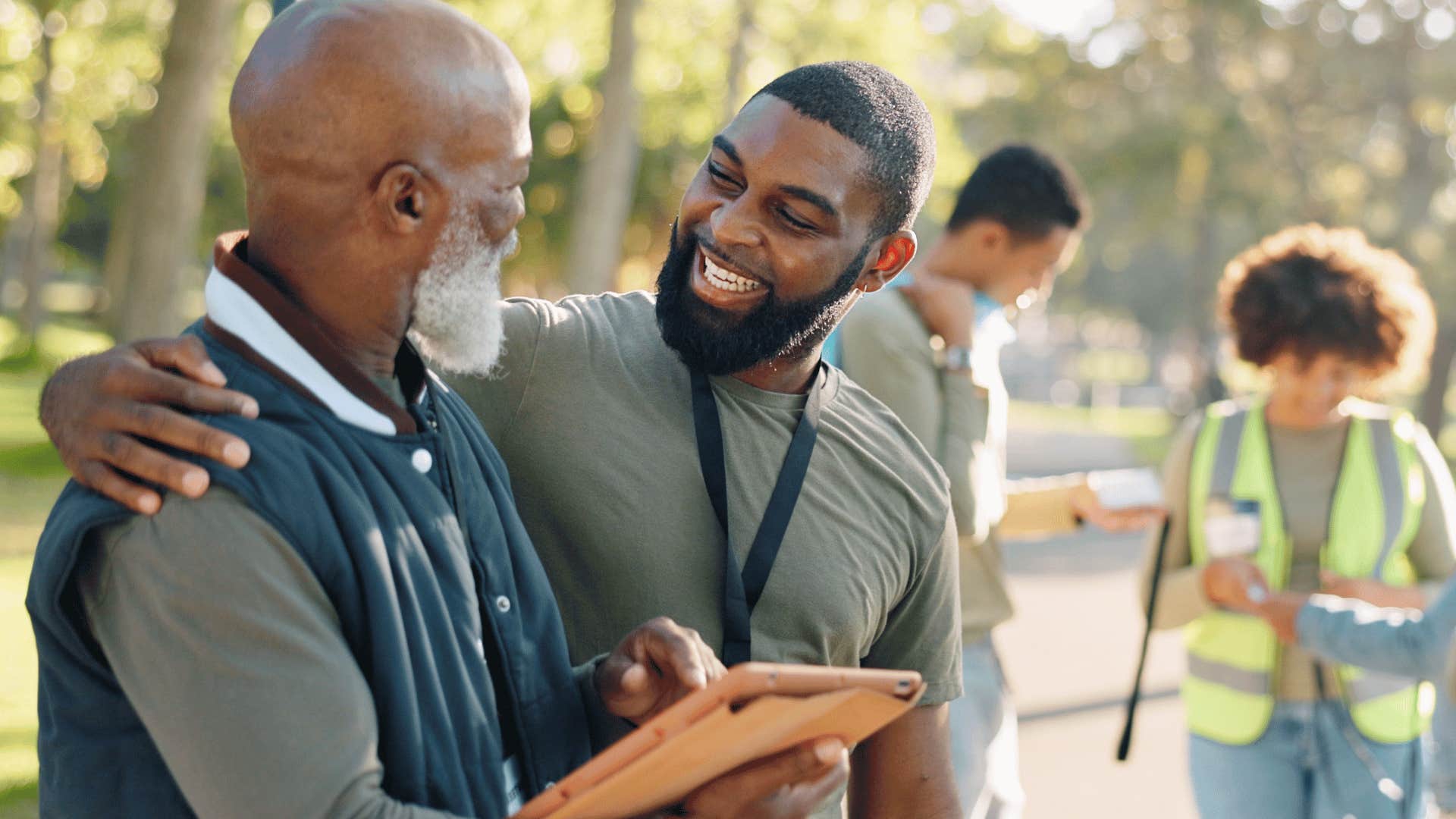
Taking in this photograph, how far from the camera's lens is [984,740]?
452 centimetres

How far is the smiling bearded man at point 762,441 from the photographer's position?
2645 millimetres

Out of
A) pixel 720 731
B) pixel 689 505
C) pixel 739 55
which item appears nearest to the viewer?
pixel 720 731

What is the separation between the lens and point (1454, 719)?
406 centimetres

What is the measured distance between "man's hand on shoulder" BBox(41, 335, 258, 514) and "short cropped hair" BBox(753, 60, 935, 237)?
1.34 m

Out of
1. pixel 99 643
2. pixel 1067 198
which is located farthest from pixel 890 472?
pixel 1067 198

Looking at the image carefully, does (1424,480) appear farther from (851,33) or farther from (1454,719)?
(851,33)

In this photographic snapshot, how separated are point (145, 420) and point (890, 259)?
5.38 ft

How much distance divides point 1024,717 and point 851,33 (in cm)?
1537

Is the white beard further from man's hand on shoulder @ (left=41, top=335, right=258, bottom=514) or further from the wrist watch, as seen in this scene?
the wrist watch

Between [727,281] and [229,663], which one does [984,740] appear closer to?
[727,281]

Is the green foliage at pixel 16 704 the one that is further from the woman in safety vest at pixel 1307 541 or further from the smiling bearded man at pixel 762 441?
the woman in safety vest at pixel 1307 541

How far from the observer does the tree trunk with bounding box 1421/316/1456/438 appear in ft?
84.3

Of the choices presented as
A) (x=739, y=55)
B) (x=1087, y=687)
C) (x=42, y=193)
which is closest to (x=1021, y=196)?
(x=1087, y=687)

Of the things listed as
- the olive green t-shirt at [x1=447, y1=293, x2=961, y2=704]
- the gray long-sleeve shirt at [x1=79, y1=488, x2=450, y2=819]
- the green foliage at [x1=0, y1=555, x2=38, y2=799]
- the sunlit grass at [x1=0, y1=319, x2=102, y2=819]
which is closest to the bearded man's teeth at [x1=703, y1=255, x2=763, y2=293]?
the olive green t-shirt at [x1=447, y1=293, x2=961, y2=704]
